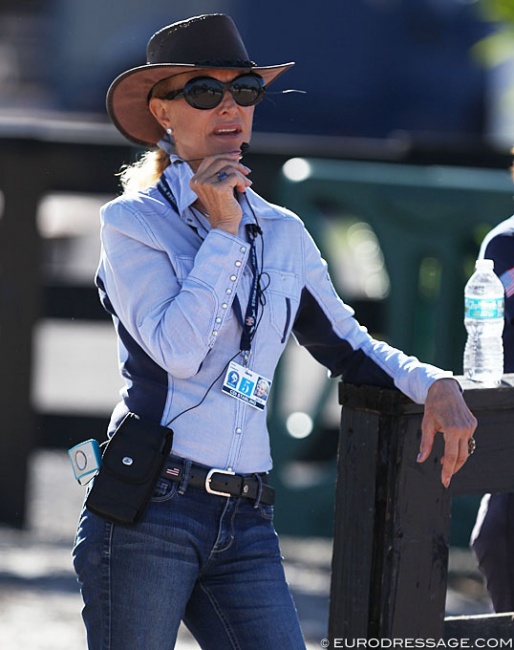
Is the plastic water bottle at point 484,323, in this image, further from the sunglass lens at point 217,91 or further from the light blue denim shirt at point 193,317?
the sunglass lens at point 217,91

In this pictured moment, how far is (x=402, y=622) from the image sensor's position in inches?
119

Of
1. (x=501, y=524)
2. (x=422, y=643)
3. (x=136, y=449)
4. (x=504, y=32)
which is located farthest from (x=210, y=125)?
(x=504, y=32)

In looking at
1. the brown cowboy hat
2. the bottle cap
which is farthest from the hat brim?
the bottle cap

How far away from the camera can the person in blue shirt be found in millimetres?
3697

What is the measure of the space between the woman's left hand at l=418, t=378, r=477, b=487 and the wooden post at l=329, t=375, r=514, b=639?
54 millimetres

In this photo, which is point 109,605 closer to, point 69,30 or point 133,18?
point 133,18

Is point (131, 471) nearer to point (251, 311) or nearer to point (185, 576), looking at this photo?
point (185, 576)

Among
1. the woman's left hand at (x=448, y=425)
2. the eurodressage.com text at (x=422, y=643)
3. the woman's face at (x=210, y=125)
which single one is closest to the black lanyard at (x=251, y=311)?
the woman's face at (x=210, y=125)

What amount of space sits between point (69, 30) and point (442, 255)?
1845cm

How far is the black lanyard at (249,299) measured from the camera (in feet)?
9.70

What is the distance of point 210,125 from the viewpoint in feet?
10.0

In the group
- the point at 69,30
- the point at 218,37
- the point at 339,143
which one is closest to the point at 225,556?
the point at 218,37

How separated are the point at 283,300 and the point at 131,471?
51 cm

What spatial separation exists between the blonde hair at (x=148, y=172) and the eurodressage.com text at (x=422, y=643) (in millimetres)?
1089
